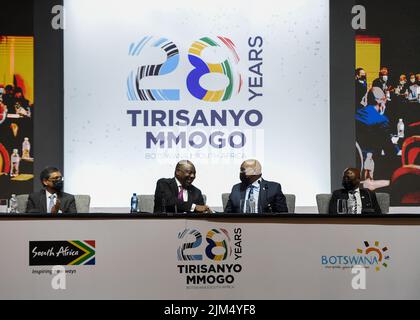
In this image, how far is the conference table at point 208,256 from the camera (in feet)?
15.1

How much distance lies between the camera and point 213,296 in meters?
4.64

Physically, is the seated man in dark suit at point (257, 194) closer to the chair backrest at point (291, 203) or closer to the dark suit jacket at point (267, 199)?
the dark suit jacket at point (267, 199)

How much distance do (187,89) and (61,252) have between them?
3740 millimetres

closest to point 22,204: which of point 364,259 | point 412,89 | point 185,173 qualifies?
point 185,173

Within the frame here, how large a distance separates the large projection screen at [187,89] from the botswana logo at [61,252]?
10.9 feet

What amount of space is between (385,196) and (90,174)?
3.43 meters

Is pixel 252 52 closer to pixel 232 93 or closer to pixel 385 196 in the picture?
pixel 232 93

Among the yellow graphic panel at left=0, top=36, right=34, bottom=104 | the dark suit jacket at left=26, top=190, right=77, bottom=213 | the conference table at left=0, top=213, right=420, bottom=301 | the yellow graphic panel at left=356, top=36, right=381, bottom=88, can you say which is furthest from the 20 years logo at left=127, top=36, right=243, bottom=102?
the conference table at left=0, top=213, right=420, bottom=301

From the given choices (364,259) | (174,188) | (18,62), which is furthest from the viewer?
(18,62)

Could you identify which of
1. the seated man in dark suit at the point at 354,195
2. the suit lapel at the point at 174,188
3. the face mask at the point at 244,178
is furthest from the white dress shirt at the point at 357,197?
the suit lapel at the point at 174,188

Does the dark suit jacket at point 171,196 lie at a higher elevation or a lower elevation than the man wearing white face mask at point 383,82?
lower

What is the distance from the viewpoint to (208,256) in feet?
15.3

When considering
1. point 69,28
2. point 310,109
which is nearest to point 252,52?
point 310,109

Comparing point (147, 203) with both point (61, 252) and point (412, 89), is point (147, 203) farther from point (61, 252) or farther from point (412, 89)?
point (412, 89)
